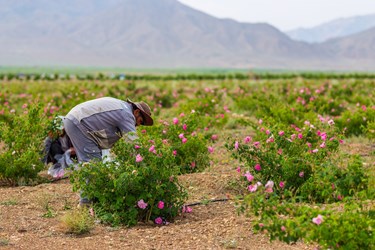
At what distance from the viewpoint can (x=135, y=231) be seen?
21.5ft

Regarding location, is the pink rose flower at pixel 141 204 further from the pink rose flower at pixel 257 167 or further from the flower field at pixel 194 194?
the pink rose flower at pixel 257 167

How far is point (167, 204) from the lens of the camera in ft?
22.6

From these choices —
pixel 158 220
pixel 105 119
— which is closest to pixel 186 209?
pixel 158 220

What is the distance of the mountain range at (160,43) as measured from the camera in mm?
138125

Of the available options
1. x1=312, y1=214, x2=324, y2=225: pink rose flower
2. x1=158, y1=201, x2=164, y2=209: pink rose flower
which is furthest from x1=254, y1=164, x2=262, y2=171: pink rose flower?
x1=312, y1=214, x2=324, y2=225: pink rose flower

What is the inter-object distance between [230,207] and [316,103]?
10.6 m

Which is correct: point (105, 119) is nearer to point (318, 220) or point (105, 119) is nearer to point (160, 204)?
point (160, 204)

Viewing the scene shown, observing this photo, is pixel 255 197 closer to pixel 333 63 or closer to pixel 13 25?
pixel 333 63

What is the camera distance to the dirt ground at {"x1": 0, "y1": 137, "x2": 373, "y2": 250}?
6059 millimetres

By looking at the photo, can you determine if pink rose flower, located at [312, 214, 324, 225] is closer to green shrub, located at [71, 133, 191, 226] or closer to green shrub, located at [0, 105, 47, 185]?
green shrub, located at [71, 133, 191, 226]

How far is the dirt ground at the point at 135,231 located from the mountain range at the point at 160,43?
124799 millimetres

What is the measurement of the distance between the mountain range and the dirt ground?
12480 cm

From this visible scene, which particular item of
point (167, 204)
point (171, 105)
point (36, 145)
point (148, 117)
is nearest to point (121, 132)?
point (148, 117)

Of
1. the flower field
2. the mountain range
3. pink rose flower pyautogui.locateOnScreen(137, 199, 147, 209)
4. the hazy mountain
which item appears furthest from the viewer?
the hazy mountain
